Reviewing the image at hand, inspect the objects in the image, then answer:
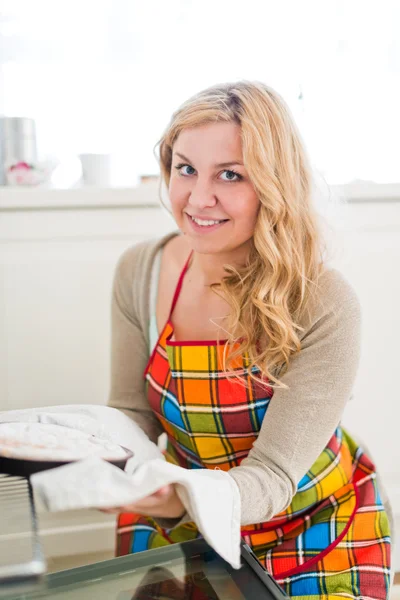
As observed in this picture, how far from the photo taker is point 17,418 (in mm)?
828

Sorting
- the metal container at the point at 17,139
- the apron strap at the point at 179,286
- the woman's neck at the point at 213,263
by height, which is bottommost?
the apron strap at the point at 179,286

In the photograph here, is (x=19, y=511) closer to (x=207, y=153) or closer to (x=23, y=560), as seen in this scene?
(x=23, y=560)

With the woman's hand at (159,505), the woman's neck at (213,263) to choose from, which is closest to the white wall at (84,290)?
the woman's neck at (213,263)

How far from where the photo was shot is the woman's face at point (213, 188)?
3.22 ft

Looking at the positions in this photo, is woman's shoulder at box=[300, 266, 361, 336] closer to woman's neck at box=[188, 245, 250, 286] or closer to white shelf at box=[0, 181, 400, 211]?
woman's neck at box=[188, 245, 250, 286]

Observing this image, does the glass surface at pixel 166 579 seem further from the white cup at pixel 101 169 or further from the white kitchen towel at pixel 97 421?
the white cup at pixel 101 169

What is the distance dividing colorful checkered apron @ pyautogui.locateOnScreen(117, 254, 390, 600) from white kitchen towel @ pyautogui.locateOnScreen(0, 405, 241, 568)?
23 cm

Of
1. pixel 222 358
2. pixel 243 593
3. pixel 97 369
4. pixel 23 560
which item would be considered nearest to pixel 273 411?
pixel 222 358

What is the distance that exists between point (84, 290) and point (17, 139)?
394mm

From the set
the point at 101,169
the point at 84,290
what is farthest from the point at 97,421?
the point at 101,169

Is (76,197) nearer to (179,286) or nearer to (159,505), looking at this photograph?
(179,286)

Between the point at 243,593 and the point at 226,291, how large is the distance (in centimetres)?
52

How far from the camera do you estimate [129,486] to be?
0.62 metres

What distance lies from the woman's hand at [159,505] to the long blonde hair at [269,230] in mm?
292
